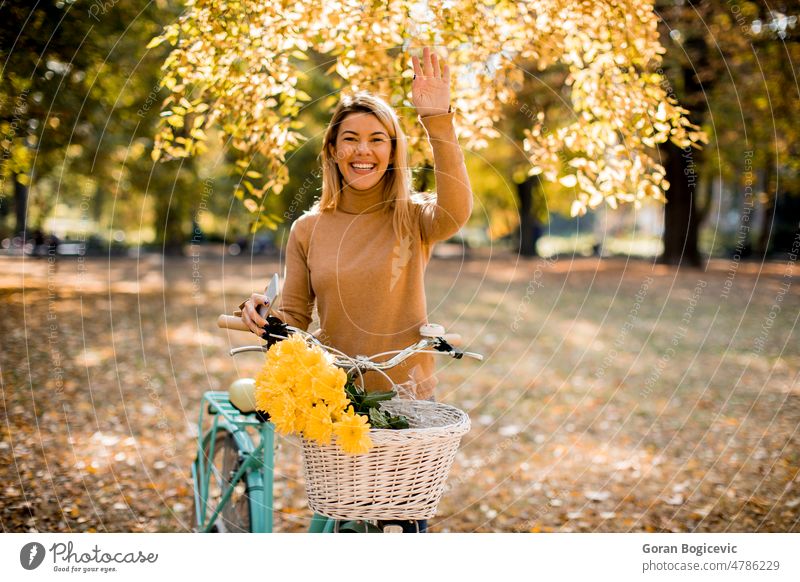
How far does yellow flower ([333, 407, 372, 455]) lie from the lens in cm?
211

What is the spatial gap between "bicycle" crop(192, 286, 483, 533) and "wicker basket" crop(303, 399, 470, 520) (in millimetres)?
222

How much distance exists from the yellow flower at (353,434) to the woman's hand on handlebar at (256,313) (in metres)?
0.54

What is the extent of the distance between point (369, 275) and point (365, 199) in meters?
0.32

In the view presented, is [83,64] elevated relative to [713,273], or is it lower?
elevated

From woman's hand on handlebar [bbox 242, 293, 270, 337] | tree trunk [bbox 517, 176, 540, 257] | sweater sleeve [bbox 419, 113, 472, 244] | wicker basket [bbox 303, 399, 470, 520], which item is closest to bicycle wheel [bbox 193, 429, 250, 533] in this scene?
woman's hand on handlebar [bbox 242, 293, 270, 337]

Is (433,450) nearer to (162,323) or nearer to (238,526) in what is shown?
(238,526)

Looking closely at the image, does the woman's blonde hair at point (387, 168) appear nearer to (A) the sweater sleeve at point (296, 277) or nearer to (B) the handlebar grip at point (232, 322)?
(A) the sweater sleeve at point (296, 277)

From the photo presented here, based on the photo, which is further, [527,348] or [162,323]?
[162,323]

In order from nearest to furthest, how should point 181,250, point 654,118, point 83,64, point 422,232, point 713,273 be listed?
point 422,232
point 654,118
point 83,64
point 713,273
point 181,250

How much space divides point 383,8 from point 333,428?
2437 mm

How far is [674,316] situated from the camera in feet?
44.5

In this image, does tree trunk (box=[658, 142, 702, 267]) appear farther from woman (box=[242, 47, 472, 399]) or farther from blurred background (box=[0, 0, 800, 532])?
woman (box=[242, 47, 472, 399])

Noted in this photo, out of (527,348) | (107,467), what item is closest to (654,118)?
(107,467)

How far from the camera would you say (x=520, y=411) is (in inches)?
307
